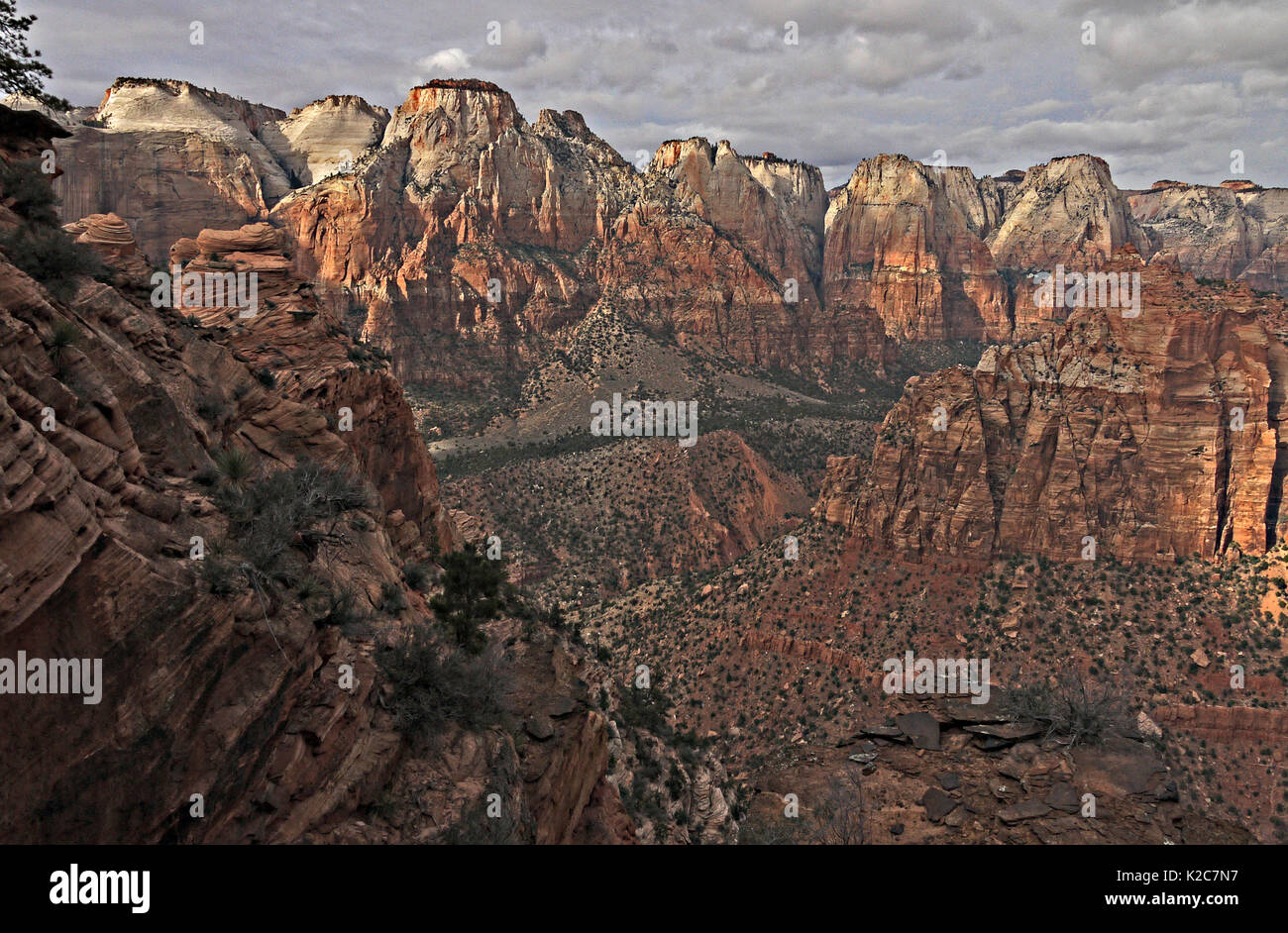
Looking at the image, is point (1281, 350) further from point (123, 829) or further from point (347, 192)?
point (347, 192)

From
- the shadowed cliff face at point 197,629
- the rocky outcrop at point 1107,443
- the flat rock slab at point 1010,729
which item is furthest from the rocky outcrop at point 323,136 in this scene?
the flat rock slab at point 1010,729

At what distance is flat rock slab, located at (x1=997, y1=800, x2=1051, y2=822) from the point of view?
15680 mm

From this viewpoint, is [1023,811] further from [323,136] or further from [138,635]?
[323,136]

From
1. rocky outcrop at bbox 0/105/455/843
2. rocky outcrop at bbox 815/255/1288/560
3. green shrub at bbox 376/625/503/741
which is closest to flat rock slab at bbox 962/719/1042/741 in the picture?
green shrub at bbox 376/625/503/741

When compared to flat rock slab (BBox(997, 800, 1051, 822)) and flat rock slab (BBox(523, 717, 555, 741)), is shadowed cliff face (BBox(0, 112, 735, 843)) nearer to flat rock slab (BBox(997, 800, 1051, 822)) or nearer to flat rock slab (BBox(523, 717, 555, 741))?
flat rock slab (BBox(523, 717, 555, 741))

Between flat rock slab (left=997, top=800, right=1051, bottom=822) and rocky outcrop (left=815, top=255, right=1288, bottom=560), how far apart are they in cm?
3204

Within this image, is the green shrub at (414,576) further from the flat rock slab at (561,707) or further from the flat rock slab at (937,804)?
the flat rock slab at (937,804)

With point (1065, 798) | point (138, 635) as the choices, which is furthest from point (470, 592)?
point (1065, 798)

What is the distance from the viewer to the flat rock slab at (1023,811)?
51.4ft

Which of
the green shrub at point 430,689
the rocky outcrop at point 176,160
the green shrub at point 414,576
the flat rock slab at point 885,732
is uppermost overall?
the rocky outcrop at point 176,160

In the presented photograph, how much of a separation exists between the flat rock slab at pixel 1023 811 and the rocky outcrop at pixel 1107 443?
1261 inches

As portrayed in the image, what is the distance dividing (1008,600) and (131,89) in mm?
139499
